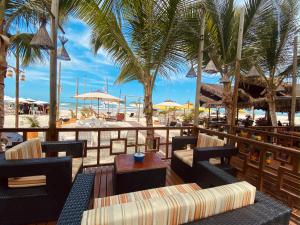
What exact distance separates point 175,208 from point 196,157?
190 centimetres

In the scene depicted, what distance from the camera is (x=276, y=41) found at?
6.35 m

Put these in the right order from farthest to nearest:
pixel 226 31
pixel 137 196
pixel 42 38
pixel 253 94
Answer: pixel 253 94
pixel 226 31
pixel 42 38
pixel 137 196

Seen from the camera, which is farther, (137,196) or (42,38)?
(42,38)

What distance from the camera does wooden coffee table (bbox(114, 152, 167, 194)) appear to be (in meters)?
2.50

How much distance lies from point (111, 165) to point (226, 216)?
10.0 ft

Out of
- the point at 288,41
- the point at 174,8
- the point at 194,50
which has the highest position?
the point at 288,41

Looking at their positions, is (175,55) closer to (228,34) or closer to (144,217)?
(228,34)

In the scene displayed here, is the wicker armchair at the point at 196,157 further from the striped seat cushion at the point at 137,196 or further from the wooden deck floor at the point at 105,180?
the striped seat cushion at the point at 137,196

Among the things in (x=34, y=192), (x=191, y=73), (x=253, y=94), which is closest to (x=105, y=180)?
(x=34, y=192)

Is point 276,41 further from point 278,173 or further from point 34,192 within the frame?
point 34,192

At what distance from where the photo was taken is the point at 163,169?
8.88ft

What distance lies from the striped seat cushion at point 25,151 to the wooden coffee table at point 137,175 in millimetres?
1143

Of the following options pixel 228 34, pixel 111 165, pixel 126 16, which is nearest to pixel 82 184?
pixel 111 165

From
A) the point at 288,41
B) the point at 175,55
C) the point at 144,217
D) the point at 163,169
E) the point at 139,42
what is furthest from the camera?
the point at 288,41
